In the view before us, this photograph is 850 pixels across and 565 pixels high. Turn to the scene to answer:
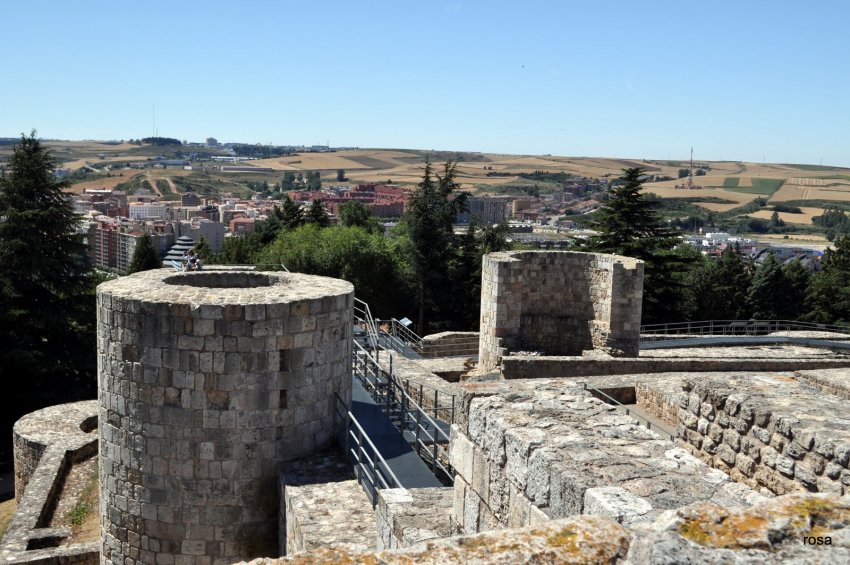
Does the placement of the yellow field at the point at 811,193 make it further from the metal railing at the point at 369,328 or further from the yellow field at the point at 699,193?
the metal railing at the point at 369,328

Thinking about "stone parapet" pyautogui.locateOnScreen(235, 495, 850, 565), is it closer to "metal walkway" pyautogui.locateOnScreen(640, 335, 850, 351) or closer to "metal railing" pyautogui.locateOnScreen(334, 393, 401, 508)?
"metal railing" pyautogui.locateOnScreen(334, 393, 401, 508)

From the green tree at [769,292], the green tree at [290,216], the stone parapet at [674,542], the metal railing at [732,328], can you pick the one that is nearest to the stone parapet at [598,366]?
the metal railing at [732,328]

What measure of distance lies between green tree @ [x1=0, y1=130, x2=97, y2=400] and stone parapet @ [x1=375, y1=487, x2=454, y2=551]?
17.1 meters

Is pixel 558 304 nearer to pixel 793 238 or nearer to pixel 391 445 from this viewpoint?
pixel 391 445

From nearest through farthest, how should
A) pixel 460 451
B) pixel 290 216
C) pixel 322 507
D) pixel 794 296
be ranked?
pixel 460 451, pixel 322 507, pixel 794 296, pixel 290 216

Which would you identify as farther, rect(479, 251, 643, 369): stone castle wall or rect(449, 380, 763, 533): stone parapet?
rect(479, 251, 643, 369): stone castle wall

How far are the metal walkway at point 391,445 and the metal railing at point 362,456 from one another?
0.69ft

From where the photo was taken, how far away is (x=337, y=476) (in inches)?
312

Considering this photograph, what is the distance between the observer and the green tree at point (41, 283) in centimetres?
2036

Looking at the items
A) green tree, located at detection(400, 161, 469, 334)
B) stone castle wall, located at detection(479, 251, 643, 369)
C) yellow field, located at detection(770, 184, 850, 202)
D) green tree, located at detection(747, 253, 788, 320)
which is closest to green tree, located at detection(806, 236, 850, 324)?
green tree, located at detection(747, 253, 788, 320)

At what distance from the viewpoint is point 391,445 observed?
894 cm

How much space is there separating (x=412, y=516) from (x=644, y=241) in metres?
25.0

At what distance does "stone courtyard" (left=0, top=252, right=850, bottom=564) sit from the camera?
2.68 metres

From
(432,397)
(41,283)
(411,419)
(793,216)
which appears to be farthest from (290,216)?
(793,216)
